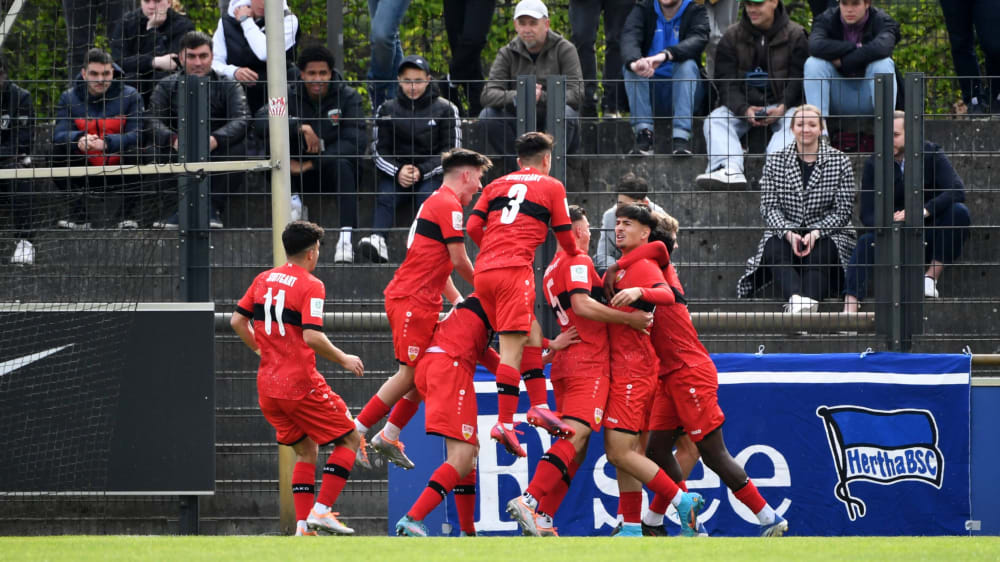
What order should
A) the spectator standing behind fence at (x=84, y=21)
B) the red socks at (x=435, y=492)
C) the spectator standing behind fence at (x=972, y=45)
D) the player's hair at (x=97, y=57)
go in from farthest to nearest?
the spectator standing behind fence at (x=972, y=45), the spectator standing behind fence at (x=84, y=21), the player's hair at (x=97, y=57), the red socks at (x=435, y=492)

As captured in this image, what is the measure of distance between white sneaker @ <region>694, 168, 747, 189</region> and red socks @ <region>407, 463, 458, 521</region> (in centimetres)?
344

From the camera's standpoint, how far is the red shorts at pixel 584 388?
8.77m

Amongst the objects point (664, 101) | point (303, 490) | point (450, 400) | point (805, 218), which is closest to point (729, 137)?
point (664, 101)

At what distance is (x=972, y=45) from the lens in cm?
1292

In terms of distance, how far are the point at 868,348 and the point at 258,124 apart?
5.23 m

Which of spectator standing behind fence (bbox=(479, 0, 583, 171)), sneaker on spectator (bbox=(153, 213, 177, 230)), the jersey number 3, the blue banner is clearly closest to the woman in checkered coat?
the blue banner

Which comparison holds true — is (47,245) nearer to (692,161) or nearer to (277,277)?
(277,277)

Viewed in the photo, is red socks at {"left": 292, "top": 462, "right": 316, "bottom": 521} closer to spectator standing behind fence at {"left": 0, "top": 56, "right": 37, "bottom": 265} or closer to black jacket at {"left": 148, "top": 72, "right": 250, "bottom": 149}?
black jacket at {"left": 148, "top": 72, "right": 250, "bottom": 149}

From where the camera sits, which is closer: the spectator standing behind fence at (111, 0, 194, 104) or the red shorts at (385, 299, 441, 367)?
the red shorts at (385, 299, 441, 367)

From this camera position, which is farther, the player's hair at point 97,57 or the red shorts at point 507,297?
the player's hair at point 97,57

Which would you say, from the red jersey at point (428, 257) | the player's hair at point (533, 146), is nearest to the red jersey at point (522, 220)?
the player's hair at point (533, 146)

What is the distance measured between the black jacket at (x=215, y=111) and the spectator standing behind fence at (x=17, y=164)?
1.00 m

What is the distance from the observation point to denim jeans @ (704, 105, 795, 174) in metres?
10.5

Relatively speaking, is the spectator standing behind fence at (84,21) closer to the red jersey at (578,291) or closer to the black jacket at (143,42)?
the black jacket at (143,42)
